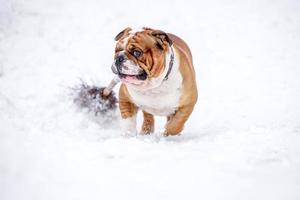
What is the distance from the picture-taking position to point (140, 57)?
4332 mm

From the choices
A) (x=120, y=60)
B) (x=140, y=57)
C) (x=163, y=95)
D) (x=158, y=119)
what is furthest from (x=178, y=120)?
(x=158, y=119)

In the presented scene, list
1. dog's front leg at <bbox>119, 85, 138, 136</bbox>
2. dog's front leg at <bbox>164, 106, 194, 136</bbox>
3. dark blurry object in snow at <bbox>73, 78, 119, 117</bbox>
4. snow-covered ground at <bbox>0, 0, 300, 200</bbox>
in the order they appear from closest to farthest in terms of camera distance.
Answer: snow-covered ground at <bbox>0, 0, 300, 200</bbox>, dog's front leg at <bbox>164, 106, 194, 136</bbox>, dog's front leg at <bbox>119, 85, 138, 136</bbox>, dark blurry object in snow at <bbox>73, 78, 119, 117</bbox>

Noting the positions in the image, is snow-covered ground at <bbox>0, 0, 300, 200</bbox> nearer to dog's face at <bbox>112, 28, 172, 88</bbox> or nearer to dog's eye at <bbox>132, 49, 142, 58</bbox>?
dog's face at <bbox>112, 28, 172, 88</bbox>

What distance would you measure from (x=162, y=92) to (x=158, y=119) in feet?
8.84

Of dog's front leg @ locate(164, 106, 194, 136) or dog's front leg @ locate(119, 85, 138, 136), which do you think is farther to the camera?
dog's front leg @ locate(119, 85, 138, 136)

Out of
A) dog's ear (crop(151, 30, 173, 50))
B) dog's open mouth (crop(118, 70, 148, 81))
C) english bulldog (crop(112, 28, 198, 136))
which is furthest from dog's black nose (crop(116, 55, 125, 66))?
dog's ear (crop(151, 30, 173, 50))

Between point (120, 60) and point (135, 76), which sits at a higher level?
point (120, 60)

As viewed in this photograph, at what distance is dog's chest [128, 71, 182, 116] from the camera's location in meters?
4.75

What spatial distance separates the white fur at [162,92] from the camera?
4.65 metres

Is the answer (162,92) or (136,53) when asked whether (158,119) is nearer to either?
(162,92)

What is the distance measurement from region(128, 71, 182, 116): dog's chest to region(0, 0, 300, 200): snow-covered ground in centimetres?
43

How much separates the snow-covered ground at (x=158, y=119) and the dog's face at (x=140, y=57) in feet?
2.12

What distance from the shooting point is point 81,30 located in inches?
356

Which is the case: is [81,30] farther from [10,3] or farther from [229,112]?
[229,112]
